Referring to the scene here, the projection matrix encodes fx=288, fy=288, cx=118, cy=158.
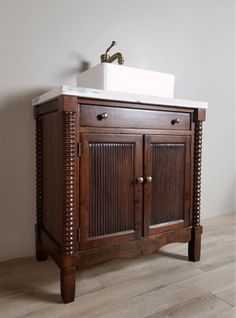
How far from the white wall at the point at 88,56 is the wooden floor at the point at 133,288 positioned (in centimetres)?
31

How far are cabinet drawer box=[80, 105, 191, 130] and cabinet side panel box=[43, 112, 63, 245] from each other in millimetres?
120

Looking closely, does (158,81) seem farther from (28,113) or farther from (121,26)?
(28,113)

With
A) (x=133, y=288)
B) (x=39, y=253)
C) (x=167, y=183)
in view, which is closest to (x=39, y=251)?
(x=39, y=253)

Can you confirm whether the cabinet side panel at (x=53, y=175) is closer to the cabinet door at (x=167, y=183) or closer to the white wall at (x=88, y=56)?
the white wall at (x=88, y=56)

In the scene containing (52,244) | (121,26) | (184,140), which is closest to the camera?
(52,244)

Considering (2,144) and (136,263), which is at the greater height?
(2,144)

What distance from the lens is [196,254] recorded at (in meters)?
1.50

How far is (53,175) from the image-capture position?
129 cm

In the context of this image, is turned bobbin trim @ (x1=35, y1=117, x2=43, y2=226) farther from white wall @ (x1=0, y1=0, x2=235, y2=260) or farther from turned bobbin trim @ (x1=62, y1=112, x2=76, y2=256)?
turned bobbin trim @ (x1=62, y1=112, x2=76, y2=256)

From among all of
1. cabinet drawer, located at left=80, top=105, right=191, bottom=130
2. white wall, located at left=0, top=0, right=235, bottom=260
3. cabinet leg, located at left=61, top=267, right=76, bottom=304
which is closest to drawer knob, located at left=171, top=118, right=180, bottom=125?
cabinet drawer, located at left=80, top=105, right=191, bottom=130

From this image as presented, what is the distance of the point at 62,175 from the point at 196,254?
84 centimetres

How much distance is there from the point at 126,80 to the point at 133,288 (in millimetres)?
943

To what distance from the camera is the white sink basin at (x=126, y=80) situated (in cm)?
133

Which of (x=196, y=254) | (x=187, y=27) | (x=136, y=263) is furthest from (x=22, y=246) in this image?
(x=187, y=27)
